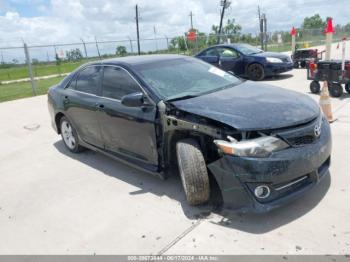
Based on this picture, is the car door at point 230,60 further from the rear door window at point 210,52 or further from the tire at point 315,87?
the tire at point 315,87

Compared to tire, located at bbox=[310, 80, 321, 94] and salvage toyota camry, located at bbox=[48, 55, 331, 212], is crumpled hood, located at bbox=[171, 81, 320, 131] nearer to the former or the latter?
salvage toyota camry, located at bbox=[48, 55, 331, 212]

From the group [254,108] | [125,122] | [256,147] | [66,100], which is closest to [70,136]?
[66,100]

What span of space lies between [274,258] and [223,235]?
0.51m

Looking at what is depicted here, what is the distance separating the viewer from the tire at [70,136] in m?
5.37

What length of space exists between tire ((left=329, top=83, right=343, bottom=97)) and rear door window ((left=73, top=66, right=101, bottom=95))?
19.5ft

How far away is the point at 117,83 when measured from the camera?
4352mm

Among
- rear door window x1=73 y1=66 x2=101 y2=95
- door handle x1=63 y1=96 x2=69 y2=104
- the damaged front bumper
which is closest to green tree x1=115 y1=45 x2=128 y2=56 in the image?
door handle x1=63 y1=96 x2=69 y2=104

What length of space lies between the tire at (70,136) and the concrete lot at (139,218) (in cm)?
39

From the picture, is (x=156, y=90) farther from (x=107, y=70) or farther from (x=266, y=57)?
(x=266, y=57)

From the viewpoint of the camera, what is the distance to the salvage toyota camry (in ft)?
9.75

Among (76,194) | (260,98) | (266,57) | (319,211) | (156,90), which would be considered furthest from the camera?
(266,57)

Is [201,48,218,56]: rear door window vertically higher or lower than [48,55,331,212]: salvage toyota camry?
higher

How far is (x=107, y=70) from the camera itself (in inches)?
180

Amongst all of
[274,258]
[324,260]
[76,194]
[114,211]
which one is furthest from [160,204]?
[324,260]
